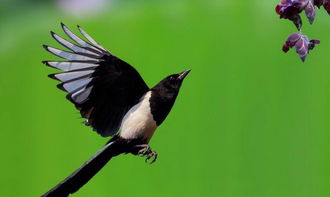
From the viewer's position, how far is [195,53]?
3.29m

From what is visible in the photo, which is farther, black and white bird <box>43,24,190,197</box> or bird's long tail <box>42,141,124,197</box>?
black and white bird <box>43,24,190,197</box>

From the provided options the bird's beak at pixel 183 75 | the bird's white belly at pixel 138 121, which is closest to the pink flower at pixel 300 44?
the bird's beak at pixel 183 75

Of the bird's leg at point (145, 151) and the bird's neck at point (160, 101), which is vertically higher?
the bird's neck at point (160, 101)

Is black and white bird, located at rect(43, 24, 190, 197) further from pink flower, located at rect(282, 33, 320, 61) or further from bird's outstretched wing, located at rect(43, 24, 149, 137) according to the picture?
pink flower, located at rect(282, 33, 320, 61)

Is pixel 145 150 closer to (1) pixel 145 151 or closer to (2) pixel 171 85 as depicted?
(1) pixel 145 151

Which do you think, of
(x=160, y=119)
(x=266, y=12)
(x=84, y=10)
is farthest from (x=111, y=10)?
(x=160, y=119)

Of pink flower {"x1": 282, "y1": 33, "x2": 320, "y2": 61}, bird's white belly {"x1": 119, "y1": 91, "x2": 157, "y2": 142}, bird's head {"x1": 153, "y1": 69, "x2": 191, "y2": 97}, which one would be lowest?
pink flower {"x1": 282, "y1": 33, "x2": 320, "y2": 61}

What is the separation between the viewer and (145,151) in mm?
1649

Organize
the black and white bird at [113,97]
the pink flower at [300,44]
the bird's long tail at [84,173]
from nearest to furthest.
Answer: the pink flower at [300,44] < the bird's long tail at [84,173] < the black and white bird at [113,97]

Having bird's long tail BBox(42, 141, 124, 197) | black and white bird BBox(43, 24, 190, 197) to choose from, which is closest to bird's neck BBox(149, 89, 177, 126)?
black and white bird BBox(43, 24, 190, 197)

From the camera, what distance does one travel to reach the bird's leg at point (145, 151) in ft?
5.29

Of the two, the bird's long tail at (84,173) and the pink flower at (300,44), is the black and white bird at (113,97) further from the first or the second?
the pink flower at (300,44)

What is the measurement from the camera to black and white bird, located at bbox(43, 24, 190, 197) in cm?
162

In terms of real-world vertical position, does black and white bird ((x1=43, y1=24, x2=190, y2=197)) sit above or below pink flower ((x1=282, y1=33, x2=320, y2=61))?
above
